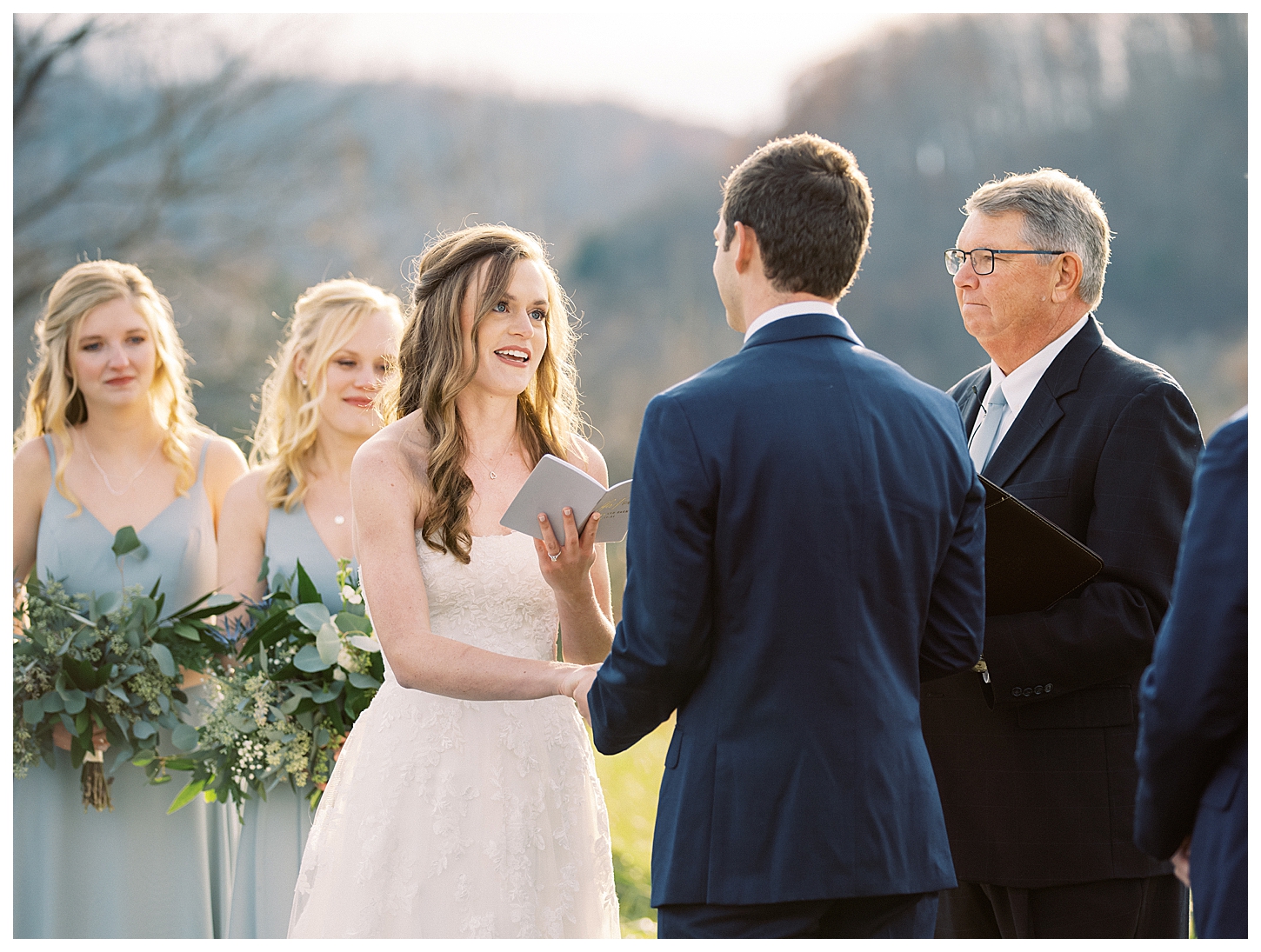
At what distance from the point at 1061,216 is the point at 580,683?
6.20 ft

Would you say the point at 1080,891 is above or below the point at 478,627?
below

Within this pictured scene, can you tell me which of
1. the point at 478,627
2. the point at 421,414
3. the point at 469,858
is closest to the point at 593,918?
the point at 469,858

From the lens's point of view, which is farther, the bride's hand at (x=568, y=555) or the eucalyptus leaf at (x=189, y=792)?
the eucalyptus leaf at (x=189, y=792)

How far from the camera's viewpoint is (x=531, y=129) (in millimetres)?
15375

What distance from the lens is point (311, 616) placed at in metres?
3.58

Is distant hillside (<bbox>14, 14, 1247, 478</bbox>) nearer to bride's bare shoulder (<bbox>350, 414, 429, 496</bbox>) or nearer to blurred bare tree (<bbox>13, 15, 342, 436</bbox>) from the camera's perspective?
blurred bare tree (<bbox>13, 15, 342, 436</bbox>)

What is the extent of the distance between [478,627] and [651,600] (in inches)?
35.7

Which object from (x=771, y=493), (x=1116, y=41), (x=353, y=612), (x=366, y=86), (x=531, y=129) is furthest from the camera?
(x=1116, y=41)

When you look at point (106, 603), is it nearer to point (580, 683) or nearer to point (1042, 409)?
A: point (580, 683)

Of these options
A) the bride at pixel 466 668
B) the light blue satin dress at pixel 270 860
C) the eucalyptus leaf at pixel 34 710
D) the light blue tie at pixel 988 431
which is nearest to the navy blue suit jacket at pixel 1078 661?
the light blue tie at pixel 988 431

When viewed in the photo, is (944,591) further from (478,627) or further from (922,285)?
(922,285)

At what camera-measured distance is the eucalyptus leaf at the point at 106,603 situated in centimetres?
388

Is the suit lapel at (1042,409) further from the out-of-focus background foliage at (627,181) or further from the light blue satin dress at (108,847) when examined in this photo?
the out-of-focus background foliage at (627,181)

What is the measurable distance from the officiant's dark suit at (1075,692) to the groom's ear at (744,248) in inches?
46.2
